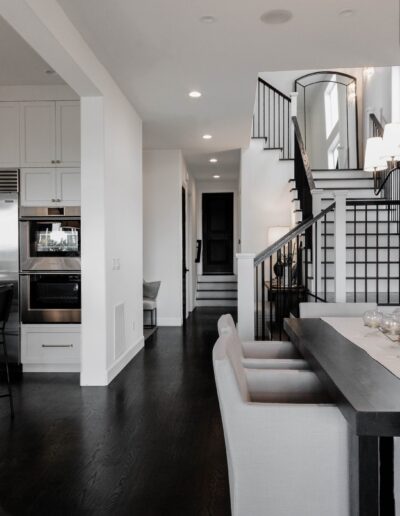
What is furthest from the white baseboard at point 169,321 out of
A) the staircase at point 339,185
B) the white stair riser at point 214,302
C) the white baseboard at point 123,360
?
the white stair riser at point 214,302

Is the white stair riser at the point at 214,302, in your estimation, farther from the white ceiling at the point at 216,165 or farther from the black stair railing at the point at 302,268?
the black stair railing at the point at 302,268

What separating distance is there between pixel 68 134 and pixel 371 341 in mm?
3512

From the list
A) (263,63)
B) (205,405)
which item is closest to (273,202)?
(263,63)

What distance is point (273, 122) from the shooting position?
8.20 metres

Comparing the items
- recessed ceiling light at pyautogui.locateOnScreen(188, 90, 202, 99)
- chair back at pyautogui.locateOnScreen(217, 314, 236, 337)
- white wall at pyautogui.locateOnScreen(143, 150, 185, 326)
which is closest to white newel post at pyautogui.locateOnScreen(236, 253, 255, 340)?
chair back at pyautogui.locateOnScreen(217, 314, 236, 337)

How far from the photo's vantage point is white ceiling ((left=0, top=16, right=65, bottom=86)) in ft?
12.1

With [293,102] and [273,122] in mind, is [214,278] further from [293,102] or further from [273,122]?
[293,102]

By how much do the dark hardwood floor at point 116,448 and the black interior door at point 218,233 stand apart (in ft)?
23.8

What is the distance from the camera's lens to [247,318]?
4.24 metres

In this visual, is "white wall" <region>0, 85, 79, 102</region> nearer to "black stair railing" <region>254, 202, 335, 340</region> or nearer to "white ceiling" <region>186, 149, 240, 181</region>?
"black stair railing" <region>254, 202, 335, 340</region>

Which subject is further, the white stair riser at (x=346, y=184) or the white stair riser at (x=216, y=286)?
the white stair riser at (x=216, y=286)

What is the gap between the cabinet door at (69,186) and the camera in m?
4.46

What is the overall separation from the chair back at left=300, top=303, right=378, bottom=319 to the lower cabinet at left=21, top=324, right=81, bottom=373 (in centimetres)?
223

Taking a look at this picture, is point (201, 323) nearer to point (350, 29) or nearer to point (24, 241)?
point (24, 241)
